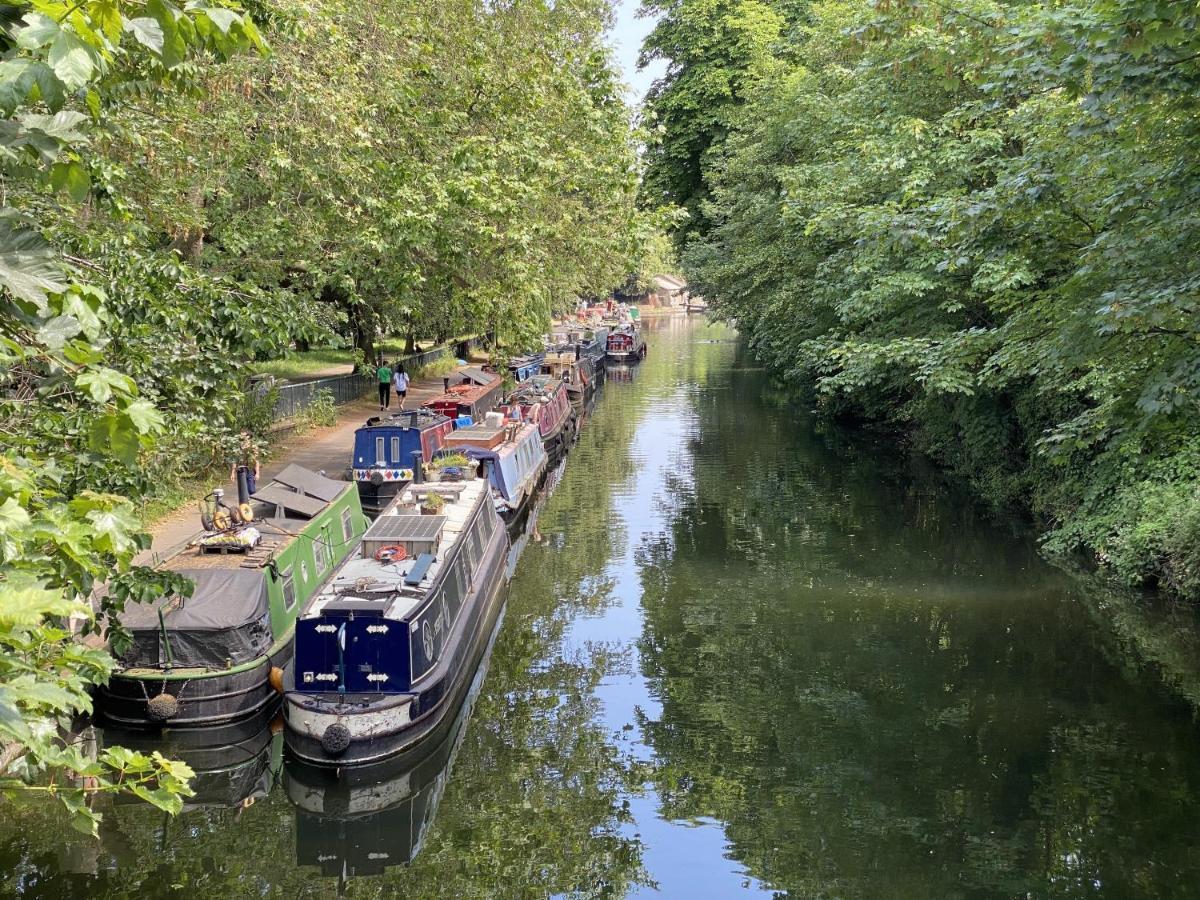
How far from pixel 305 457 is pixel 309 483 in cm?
773

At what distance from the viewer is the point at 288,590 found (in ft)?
41.8

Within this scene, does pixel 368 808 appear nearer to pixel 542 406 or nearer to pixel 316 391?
pixel 542 406

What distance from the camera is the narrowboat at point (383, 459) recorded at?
20.3m

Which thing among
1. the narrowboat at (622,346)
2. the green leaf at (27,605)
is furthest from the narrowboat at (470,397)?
the narrowboat at (622,346)

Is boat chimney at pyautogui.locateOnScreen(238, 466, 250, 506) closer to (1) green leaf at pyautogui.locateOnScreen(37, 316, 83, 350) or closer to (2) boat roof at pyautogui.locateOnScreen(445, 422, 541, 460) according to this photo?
(2) boat roof at pyautogui.locateOnScreen(445, 422, 541, 460)

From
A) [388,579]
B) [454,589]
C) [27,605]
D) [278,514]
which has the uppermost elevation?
[27,605]

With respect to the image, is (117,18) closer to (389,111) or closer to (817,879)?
(817,879)

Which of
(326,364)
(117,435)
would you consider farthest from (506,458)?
(326,364)

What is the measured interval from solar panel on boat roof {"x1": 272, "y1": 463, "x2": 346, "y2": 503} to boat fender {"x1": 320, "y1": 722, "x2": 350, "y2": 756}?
5549 mm

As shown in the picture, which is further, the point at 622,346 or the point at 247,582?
the point at 622,346

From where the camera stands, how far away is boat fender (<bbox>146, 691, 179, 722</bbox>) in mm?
10695

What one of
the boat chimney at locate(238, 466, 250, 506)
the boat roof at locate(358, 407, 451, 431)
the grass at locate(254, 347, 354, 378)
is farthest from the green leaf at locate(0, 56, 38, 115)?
the grass at locate(254, 347, 354, 378)

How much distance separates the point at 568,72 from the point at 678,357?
43.0m

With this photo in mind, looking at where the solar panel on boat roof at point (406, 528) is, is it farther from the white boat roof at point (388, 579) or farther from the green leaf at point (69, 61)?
the green leaf at point (69, 61)
